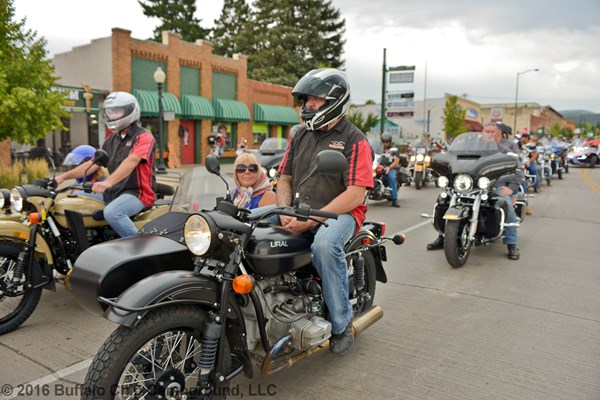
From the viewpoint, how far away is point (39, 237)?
15.0 feet

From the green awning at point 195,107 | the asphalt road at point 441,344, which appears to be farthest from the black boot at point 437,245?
the green awning at point 195,107

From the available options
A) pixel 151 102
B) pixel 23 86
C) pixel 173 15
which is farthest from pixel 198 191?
pixel 173 15

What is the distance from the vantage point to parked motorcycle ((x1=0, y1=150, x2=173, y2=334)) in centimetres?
441

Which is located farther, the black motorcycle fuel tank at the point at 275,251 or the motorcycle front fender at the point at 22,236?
the motorcycle front fender at the point at 22,236

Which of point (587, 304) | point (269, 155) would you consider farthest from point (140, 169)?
point (269, 155)

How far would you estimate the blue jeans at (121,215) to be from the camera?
485cm

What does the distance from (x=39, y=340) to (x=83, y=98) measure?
22.3m

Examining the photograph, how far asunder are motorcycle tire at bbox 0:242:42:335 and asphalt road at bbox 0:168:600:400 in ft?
0.36

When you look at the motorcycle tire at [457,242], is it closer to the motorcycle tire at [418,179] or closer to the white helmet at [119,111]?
the white helmet at [119,111]

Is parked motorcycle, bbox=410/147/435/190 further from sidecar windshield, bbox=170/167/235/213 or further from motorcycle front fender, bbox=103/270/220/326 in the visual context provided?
motorcycle front fender, bbox=103/270/220/326

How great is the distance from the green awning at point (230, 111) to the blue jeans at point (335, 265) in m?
28.3

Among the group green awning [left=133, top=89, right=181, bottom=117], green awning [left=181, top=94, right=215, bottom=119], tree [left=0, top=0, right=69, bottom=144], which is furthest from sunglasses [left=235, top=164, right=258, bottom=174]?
green awning [left=181, top=94, right=215, bottom=119]

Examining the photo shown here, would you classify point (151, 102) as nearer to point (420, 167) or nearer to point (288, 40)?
point (420, 167)

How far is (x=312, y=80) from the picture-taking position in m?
3.57
